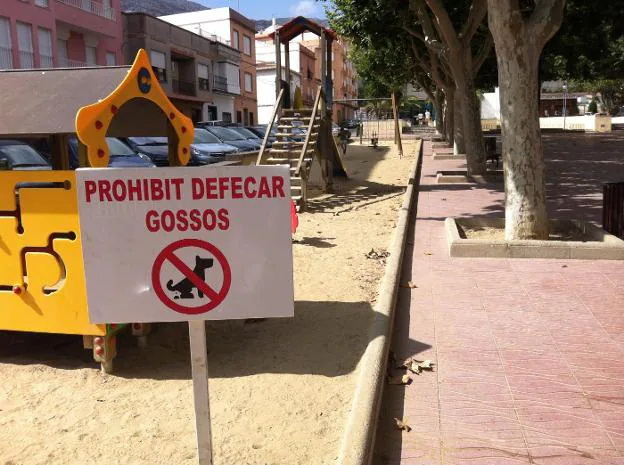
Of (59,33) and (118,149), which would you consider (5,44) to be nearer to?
(59,33)

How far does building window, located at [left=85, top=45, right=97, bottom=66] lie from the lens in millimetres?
32406

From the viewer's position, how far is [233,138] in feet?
64.7

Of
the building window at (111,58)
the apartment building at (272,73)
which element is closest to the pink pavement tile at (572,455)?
the building window at (111,58)

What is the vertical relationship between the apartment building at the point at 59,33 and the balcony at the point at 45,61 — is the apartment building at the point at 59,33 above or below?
above

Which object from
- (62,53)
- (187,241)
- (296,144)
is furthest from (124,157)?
(62,53)

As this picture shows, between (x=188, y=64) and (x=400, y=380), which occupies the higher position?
(x=188, y=64)

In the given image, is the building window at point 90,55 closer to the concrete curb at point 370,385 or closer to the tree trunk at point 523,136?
the tree trunk at point 523,136

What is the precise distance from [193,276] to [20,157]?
7.21 metres

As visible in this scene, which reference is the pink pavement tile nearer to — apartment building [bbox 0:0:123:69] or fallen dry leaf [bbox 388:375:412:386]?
fallen dry leaf [bbox 388:375:412:386]

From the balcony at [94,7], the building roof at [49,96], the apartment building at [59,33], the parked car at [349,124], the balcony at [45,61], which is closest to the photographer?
the building roof at [49,96]

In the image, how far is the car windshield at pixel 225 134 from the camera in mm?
19384

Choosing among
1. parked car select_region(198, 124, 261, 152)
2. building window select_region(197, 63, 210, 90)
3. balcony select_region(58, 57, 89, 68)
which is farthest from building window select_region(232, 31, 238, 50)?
parked car select_region(198, 124, 261, 152)

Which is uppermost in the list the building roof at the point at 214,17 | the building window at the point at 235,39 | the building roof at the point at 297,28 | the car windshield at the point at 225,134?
the building roof at the point at 214,17

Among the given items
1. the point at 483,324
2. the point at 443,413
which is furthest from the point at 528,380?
the point at 483,324
